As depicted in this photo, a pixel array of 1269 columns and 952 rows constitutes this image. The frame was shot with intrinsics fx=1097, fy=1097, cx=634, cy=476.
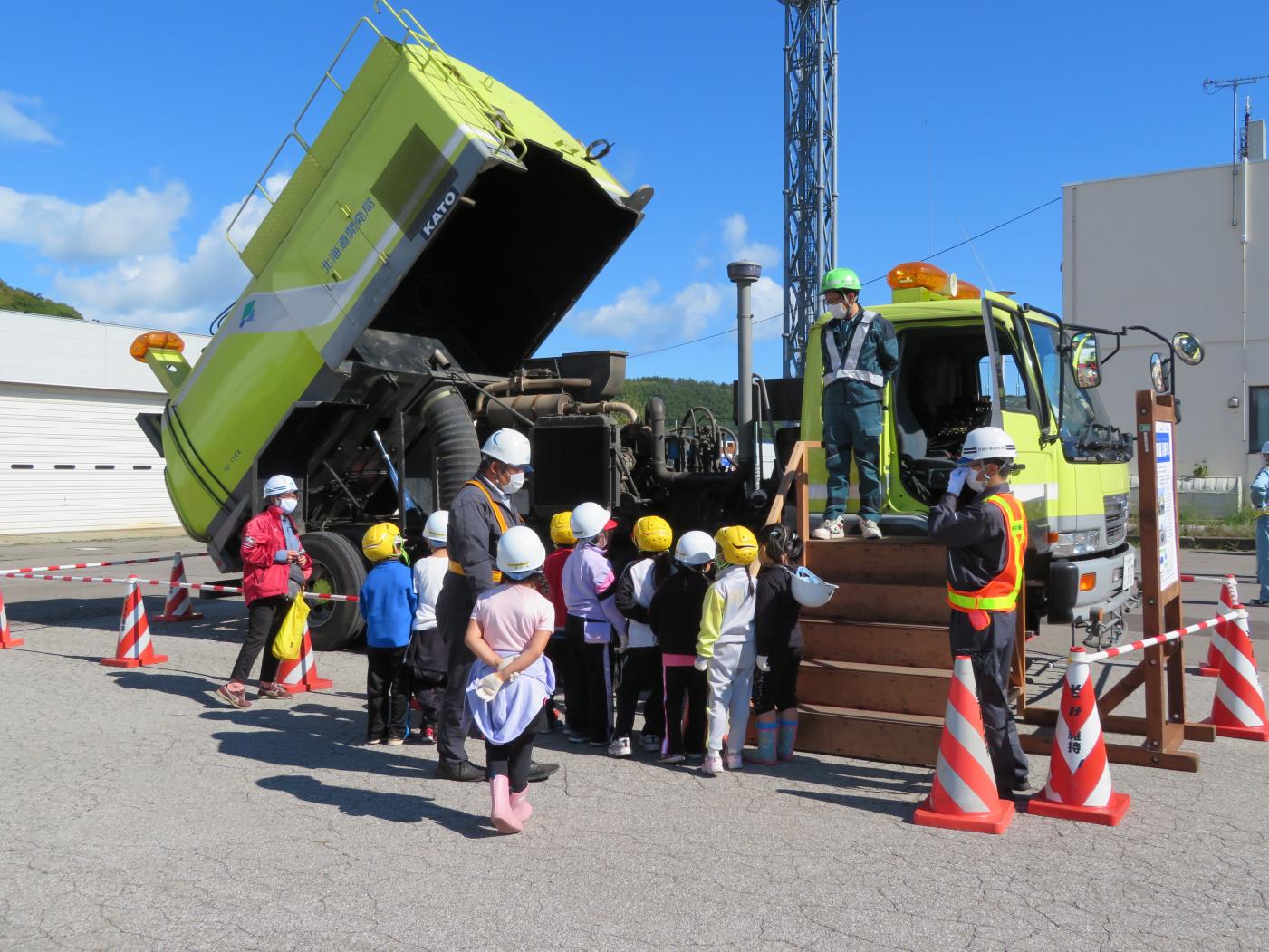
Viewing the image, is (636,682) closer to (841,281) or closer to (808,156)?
(841,281)

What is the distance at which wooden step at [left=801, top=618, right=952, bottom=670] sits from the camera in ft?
20.2

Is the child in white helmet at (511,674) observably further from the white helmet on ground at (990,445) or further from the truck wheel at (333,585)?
the truck wheel at (333,585)

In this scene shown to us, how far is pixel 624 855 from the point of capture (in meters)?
4.68

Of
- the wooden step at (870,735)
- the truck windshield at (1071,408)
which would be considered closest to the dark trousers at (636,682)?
the wooden step at (870,735)

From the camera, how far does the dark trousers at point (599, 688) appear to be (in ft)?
21.6

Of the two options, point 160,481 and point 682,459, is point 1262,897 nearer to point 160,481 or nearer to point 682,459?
point 682,459

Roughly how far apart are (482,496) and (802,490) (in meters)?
2.07

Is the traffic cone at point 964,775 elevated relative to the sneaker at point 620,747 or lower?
elevated

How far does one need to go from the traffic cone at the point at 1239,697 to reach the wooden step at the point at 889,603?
2.00 m

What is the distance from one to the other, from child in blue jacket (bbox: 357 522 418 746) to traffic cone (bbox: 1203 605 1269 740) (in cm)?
500

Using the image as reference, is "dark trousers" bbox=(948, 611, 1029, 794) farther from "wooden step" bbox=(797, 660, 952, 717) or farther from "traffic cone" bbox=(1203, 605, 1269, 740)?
"traffic cone" bbox=(1203, 605, 1269, 740)

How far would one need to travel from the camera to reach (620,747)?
20.9 feet

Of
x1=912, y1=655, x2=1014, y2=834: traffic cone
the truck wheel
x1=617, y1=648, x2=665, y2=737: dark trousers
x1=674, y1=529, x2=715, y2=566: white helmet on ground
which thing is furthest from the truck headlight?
the truck wheel

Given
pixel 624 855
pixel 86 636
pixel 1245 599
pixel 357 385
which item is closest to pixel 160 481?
pixel 86 636
